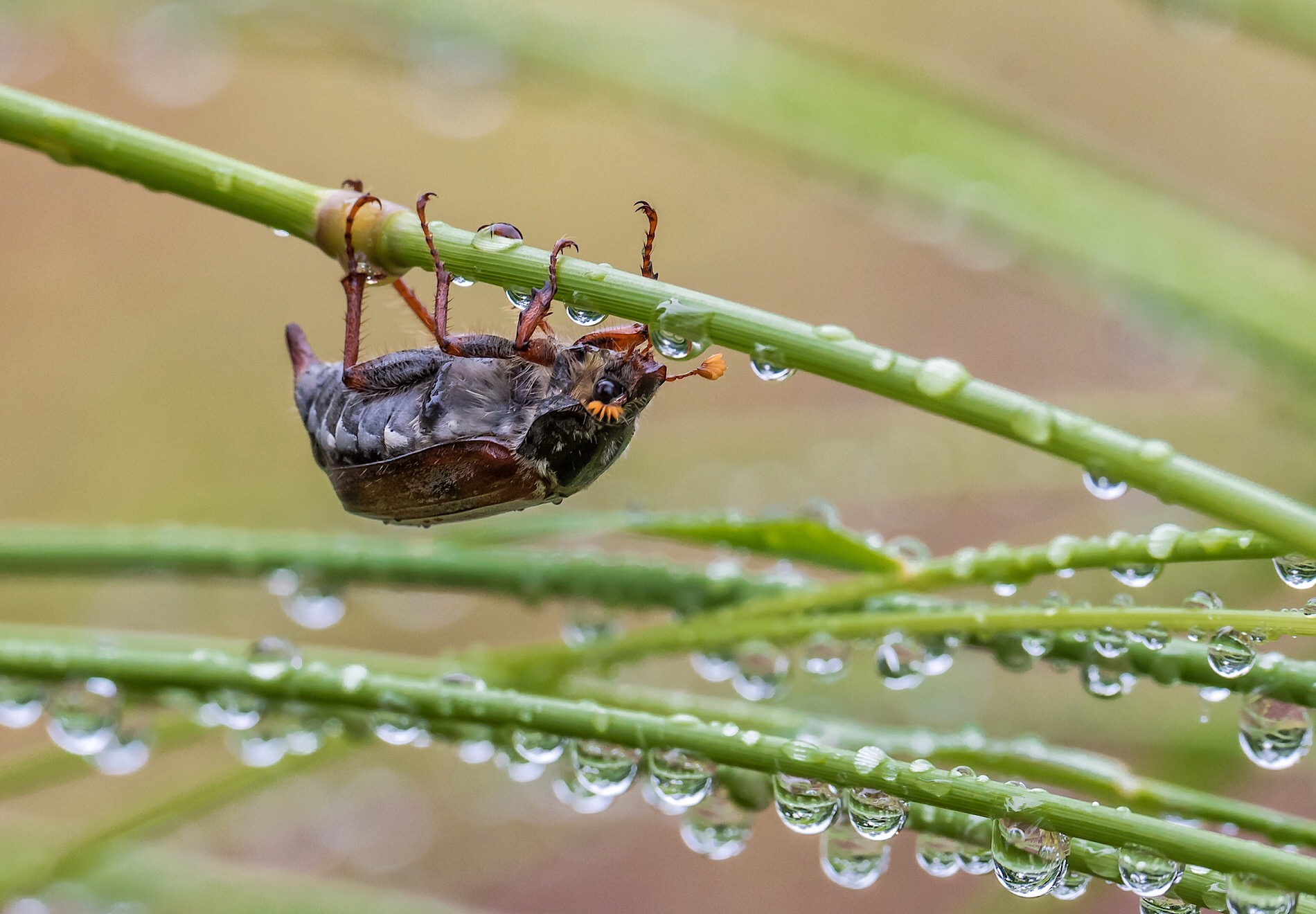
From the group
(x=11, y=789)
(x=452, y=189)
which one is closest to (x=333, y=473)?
(x=11, y=789)

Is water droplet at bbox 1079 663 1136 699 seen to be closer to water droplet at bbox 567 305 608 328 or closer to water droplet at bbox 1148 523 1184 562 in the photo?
water droplet at bbox 1148 523 1184 562

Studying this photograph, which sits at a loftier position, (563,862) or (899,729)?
(899,729)

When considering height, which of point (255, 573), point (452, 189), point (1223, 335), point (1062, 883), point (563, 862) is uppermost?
point (1223, 335)

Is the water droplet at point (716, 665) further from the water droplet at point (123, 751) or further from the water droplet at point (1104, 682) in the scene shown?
the water droplet at point (123, 751)

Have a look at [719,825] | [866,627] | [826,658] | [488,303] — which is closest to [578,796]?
[719,825]

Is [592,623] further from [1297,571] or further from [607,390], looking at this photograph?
[1297,571]

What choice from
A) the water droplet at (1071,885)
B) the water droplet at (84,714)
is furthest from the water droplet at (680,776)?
the water droplet at (84,714)

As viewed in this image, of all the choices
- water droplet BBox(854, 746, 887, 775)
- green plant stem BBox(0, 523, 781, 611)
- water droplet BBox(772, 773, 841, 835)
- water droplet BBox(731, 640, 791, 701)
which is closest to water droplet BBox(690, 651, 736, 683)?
water droplet BBox(731, 640, 791, 701)

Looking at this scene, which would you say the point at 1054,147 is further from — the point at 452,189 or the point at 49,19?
the point at 452,189
